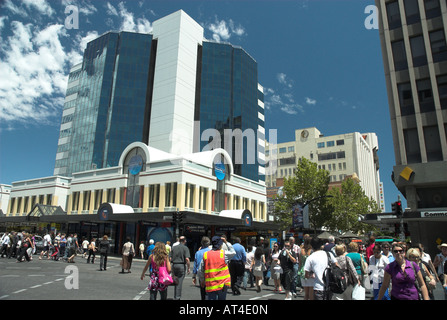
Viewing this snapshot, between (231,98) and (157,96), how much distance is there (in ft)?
53.2

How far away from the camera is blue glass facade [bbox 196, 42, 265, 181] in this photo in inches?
2783

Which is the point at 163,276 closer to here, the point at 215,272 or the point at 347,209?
the point at 215,272

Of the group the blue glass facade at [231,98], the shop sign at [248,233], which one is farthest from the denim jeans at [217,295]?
the blue glass facade at [231,98]

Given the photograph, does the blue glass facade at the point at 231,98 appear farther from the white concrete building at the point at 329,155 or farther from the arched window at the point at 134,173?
the arched window at the point at 134,173

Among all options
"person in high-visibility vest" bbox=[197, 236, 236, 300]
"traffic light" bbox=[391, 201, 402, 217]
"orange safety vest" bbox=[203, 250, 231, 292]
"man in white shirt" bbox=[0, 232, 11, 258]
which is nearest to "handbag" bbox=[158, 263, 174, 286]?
"person in high-visibility vest" bbox=[197, 236, 236, 300]

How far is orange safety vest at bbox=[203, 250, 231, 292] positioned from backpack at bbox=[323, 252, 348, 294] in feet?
6.70

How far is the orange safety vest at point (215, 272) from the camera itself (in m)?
6.62

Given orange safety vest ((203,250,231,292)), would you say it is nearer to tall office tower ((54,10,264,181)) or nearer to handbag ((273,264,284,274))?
handbag ((273,264,284,274))

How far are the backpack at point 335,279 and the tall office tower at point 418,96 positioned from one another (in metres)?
20.0

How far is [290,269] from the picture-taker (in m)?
10.5

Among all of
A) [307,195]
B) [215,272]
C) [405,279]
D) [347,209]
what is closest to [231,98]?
[307,195]

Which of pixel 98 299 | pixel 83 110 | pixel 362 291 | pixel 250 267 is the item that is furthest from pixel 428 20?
pixel 83 110
